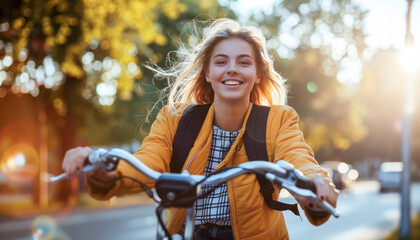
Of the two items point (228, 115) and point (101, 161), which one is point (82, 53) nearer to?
point (228, 115)

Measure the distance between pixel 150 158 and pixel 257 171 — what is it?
0.71m

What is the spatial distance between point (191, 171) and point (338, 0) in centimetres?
2518

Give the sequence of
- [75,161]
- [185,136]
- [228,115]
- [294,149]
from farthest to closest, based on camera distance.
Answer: [228,115]
[185,136]
[294,149]
[75,161]

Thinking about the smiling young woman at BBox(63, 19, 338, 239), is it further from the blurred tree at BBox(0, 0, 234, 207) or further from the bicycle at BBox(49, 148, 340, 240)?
the blurred tree at BBox(0, 0, 234, 207)

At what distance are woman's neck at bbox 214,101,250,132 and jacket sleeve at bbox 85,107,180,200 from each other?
0.26 metres

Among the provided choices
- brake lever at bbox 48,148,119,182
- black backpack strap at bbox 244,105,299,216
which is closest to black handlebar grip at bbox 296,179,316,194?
black backpack strap at bbox 244,105,299,216

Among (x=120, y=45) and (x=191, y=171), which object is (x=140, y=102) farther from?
(x=191, y=171)

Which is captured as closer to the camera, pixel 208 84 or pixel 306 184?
pixel 306 184

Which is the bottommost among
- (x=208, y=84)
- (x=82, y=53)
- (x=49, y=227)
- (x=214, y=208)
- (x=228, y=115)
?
(x=49, y=227)

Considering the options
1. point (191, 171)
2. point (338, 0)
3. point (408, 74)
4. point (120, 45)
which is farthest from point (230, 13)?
point (191, 171)

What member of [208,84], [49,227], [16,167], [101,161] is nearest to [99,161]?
[101,161]

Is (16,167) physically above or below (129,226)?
below

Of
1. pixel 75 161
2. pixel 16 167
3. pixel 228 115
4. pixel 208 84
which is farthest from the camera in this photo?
pixel 16 167

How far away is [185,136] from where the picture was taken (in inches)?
107
